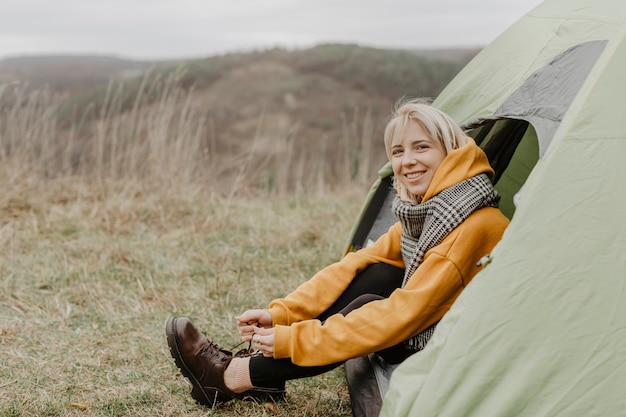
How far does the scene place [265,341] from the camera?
2318 millimetres

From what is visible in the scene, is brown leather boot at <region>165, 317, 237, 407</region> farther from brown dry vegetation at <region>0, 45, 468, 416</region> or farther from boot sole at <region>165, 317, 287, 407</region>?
brown dry vegetation at <region>0, 45, 468, 416</region>

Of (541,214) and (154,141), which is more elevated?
(541,214)

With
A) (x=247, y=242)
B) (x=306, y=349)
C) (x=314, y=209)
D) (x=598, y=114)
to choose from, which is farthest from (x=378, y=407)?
(x=314, y=209)

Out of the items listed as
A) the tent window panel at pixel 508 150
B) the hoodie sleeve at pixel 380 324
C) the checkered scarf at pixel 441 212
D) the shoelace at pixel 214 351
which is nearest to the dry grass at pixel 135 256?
the shoelace at pixel 214 351

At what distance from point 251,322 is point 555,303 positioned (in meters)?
1.13

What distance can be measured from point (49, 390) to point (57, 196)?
11.4 feet

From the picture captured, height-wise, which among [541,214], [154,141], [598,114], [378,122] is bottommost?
[378,122]

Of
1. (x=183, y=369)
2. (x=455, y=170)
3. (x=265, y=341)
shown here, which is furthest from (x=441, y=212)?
(x=183, y=369)

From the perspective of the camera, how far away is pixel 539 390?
181 centimetres

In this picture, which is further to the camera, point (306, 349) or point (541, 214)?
point (306, 349)

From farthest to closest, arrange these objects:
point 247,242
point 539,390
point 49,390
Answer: point 247,242
point 49,390
point 539,390

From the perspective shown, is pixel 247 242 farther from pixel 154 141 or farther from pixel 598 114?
pixel 598 114

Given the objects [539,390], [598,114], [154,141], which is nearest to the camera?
[539,390]

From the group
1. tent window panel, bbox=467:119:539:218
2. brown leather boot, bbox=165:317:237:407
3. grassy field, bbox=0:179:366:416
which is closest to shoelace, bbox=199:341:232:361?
brown leather boot, bbox=165:317:237:407
